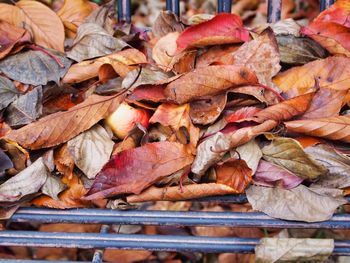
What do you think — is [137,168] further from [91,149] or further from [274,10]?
[274,10]

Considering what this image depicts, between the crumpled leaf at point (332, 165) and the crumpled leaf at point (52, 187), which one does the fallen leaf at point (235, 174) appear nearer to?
the crumpled leaf at point (332, 165)

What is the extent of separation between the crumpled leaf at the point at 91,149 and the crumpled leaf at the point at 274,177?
1.05ft

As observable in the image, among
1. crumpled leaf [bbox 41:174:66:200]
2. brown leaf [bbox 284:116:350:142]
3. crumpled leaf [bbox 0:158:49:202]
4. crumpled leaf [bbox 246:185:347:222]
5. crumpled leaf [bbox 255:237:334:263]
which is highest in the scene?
brown leaf [bbox 284:116:350:142]

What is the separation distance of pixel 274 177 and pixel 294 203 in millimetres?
76

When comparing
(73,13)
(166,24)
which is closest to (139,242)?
(166,24)

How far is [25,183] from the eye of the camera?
1250 millimetres

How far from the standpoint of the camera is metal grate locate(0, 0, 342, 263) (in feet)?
3.75

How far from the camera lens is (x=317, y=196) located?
118cm

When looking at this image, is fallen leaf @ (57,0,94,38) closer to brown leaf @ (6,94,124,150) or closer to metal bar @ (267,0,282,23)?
brown leaf @ (6,94,124,150)

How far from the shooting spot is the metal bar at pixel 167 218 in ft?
3.78

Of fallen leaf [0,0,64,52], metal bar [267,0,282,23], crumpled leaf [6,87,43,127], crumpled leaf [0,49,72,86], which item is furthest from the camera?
metal bar [267,0,282,23]

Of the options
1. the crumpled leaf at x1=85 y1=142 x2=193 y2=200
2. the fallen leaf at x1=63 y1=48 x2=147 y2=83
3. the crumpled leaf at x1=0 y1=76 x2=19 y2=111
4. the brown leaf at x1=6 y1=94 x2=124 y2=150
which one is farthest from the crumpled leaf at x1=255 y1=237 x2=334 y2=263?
the crumpled leaf at x1=0 y1=76 x2=19 y2=111

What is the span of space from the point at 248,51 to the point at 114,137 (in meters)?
→ 0.37

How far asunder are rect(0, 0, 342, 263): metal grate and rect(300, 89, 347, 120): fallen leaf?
0.81ft
